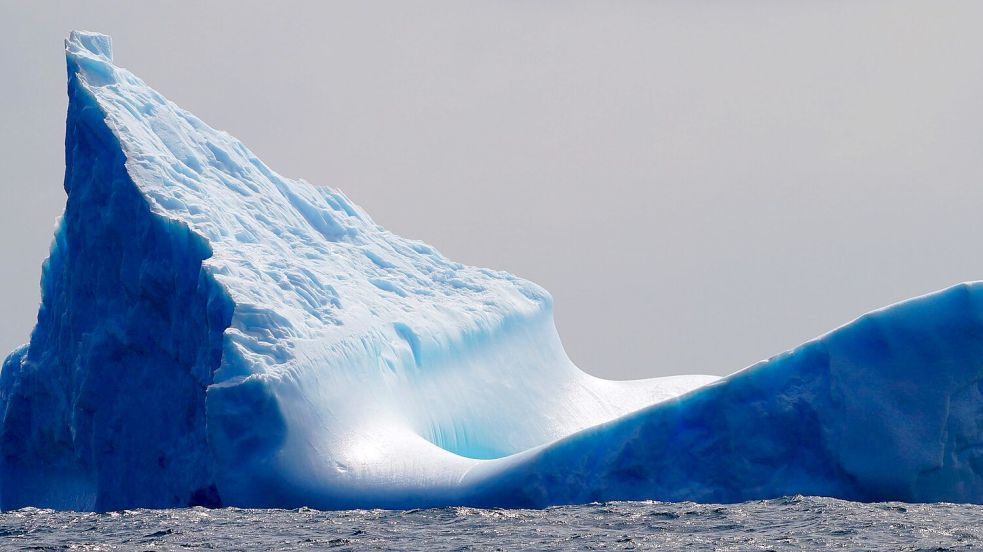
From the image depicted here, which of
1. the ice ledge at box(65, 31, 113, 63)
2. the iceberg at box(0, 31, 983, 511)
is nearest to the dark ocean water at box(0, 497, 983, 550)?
the iceberg at box(0, 31, 983, 511)

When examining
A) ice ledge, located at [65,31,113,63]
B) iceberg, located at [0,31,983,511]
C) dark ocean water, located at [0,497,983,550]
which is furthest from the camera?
ice ledge, located at [65,31,113,63]

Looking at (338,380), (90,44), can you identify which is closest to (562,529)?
(338,380)

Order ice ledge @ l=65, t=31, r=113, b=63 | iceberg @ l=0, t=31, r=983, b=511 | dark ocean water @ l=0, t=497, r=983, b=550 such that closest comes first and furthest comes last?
1. dark ocean water @ l=0, t=497, r=983, b=550
2. iceberg @ l=0, t=31, r=983, b=511
3. ice ledge @ l=65, t=31, r=113, b=63

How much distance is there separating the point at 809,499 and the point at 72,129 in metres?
9.16

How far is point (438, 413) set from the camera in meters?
13.1

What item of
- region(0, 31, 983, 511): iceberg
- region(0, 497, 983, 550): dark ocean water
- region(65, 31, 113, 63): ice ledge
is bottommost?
region(0, 497, 983, 550): dark ocean water

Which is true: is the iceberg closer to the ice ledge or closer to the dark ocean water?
the ice ledge

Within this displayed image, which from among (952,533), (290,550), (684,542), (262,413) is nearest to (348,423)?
(262,413)

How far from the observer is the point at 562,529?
28.2ft

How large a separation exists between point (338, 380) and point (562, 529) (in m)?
3.51

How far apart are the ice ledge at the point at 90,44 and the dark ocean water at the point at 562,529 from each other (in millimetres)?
6053

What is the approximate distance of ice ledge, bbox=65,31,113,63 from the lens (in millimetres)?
13977

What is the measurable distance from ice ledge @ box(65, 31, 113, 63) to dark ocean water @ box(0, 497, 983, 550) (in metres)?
6.05

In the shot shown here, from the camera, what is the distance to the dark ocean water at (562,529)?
7961 millimetres
